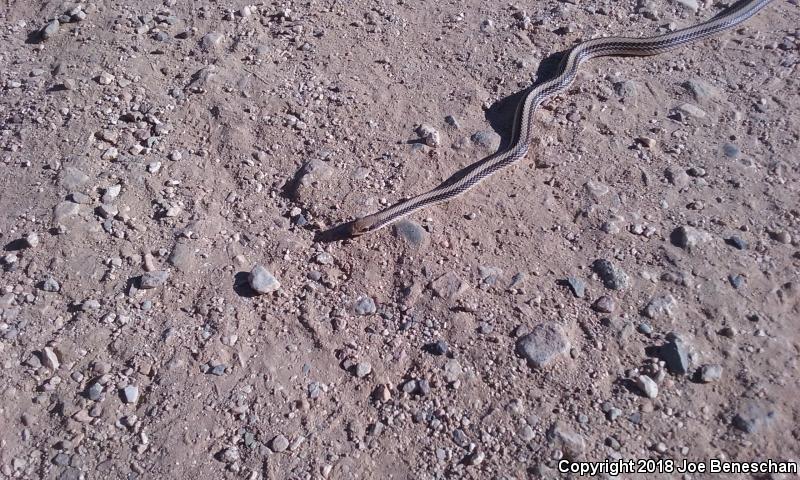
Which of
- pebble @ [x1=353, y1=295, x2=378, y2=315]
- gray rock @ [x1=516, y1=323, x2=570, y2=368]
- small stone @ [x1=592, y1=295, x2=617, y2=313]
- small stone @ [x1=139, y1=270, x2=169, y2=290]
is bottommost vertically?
small stone @ [x1=139, y1=270, x2=169, y2=290]

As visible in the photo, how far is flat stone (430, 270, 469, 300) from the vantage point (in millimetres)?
4203

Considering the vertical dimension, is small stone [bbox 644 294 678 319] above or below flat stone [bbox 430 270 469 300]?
above

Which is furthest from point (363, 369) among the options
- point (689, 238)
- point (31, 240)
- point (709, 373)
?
point (31, 240)

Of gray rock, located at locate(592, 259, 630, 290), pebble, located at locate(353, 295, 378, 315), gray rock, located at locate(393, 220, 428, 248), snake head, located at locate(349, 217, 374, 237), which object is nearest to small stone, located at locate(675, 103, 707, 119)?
gray rock, located at locate(592, 259, 630, 290)

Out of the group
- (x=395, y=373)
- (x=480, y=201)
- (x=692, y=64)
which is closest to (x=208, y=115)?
(x=480, y=201)

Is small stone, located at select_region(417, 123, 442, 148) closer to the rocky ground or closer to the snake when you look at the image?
the rocky ground

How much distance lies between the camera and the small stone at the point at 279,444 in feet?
11.8

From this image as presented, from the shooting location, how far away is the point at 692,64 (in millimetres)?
5703

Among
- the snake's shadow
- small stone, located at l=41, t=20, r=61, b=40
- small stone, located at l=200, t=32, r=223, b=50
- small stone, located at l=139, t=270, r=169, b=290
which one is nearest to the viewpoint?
small stone, located at l=139, t=270, r=169, b=290

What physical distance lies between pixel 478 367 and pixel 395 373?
20.1 inches

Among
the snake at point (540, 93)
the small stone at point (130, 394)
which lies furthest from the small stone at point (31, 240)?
the snake at point (540, 93)

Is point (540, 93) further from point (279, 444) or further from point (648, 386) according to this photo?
point (279, 444)

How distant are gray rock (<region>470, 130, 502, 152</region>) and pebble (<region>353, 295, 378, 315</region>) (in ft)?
5.53

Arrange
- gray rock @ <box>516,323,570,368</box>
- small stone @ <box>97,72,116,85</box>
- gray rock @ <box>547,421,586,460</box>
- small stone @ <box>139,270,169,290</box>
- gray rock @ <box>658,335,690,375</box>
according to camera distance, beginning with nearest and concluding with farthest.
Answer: gray rock @ <box>547,421,586,460</box> < gray rock @ <box>658,335,690,375</box> < gray rock @ <box>516,323,570,368</box> < small stone @ <box>139,270,169,290</box> < small stone @ <box>97,72,116,85</box>
